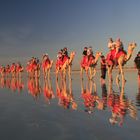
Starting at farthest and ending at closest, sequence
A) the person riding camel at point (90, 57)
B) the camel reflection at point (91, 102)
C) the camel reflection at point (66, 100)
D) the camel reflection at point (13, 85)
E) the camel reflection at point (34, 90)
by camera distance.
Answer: the person riding camel at point (90, 57) → the camel reflection at point (13, 85) → the camel reflection at point (34, 90) → the camel reflection at point (66, 100) → the camel reflection at point (91, 102)

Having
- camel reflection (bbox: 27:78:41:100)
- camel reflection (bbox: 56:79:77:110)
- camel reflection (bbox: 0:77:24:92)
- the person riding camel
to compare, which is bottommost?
camel reflection (bbox: 0:77:24:92)

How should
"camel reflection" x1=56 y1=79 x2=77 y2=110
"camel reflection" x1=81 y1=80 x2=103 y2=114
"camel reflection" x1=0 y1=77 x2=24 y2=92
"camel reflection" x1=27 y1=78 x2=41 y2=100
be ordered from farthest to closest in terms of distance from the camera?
1. "camel reflection" x1=0 y1=77 x2=24 y2=92
2. "camel reflection" x1=27 y1=78 x2=41 y2=100
3. "camel reflection" x1=56 y1=79 x2=77 y2=110
4. "camel reflection" x1=81 y1=80 x2=103 y2=114

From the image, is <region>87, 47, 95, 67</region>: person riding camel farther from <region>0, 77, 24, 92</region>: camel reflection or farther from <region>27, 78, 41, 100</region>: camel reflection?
<region>27, 78, 41, 100</region>: camel reflection

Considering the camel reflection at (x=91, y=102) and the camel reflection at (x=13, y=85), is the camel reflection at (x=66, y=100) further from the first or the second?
the camel reflection at (x=13, y=85)

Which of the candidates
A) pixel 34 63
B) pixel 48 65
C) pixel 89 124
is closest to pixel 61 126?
pixel 89 124

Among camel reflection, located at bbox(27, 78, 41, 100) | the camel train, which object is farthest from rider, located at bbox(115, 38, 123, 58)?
camel reflection, located at bbox(27, 78, 41, 100)

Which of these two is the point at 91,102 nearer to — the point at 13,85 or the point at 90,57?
the point at 13,85

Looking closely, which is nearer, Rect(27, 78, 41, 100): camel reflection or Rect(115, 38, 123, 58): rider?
Rect(27, 78, 41, 100): camel reflection

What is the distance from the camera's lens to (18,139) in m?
5.41

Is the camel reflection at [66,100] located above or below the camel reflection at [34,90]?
above

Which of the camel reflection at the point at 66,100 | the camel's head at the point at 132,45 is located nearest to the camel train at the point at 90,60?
the camel's head at the point at 132,45

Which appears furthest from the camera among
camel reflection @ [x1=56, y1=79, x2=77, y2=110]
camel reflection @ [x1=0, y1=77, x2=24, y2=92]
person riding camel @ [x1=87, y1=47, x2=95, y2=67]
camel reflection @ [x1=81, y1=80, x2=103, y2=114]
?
person riding camel @ [x1=87, y1=47, x2=95, y2=67]

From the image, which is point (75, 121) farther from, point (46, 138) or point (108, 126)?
point (46, 138)

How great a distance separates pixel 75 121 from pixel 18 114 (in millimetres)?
1786
